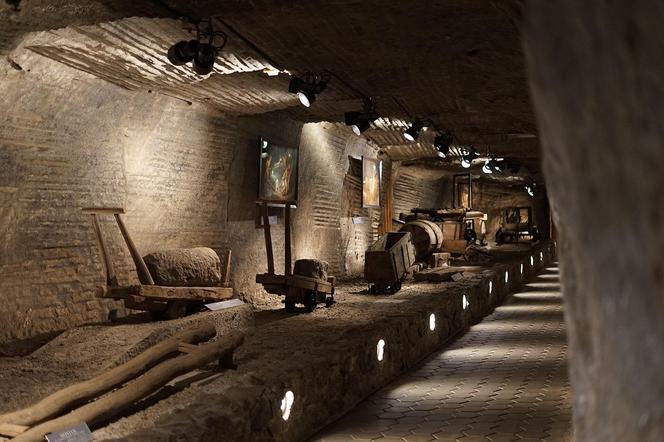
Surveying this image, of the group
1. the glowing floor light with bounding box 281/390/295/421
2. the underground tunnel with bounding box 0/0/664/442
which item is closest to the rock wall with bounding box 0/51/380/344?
the underground tunnel with bounding box 0/0/664/442

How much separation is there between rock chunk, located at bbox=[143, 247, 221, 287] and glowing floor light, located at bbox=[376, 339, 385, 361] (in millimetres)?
2841

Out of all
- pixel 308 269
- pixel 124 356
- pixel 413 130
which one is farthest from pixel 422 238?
pixel 124 356

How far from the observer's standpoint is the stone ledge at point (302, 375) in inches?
176

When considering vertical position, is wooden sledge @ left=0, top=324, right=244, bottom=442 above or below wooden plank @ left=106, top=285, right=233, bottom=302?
below

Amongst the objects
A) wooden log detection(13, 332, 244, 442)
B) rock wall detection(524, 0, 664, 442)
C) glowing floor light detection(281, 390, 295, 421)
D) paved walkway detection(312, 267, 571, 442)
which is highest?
rock wall detection(524, 0, 664, 442)

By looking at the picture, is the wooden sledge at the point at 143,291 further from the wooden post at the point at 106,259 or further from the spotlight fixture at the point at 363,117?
the spotlight fixture at the point at 363,117

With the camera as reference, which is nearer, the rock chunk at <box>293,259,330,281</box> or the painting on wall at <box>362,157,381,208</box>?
the rock chunk at <box>293,259,330,281</box>

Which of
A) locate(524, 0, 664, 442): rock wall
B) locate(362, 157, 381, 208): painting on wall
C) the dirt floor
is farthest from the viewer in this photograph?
locate(362, 157, 381, 208): painting on wall

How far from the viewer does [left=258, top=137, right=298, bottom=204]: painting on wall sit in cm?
1226

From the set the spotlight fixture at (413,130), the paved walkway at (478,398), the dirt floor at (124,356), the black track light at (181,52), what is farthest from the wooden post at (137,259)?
the spotlight fixture at (413,130)

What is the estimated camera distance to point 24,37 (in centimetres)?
635

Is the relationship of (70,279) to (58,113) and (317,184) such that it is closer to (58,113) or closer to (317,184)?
(58,113)

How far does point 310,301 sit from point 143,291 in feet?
11.6

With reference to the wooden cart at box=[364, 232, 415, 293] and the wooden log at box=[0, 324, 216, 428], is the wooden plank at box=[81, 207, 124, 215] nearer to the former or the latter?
the wooden log at box=[0, 324, 216, 428]
